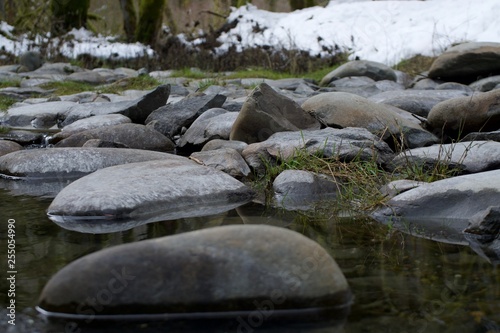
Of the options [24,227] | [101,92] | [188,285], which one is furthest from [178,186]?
[101,92]

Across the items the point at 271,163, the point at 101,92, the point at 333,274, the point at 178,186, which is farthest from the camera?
the point at 101,92

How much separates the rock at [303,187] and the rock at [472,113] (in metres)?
1.15

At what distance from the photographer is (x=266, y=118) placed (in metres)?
4.88

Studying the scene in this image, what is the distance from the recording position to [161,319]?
2.00 m

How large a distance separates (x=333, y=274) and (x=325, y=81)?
7.99 meters

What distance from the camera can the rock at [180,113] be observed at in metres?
5.96

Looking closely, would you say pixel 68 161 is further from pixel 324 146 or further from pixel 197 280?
pixel 197 280

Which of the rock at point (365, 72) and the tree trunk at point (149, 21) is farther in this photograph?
the tree trunk at point (149, 21)

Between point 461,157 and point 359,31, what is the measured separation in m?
10.7

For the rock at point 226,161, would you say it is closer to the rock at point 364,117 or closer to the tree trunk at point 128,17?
the rock at point 364,117

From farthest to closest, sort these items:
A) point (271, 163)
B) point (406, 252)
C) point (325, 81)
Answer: point (325, 81)
point (271, 163)
point (406, 252)

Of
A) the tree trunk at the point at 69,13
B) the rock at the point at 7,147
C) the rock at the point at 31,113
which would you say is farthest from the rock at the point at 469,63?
the tree trunk at the point at 69,13

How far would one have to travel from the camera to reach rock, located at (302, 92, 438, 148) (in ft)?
15.5

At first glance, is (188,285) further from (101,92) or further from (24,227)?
(101,92)
